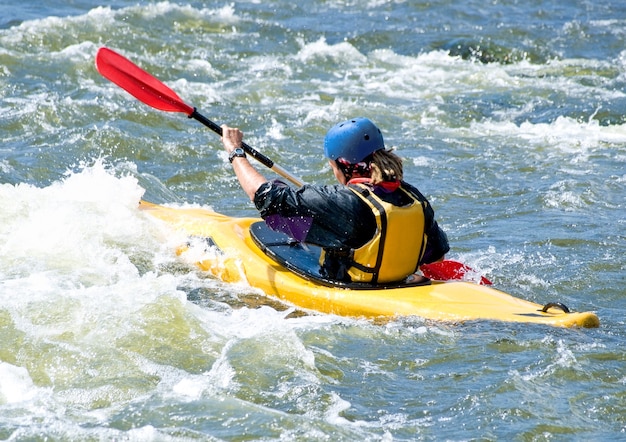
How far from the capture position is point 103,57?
20.9ft

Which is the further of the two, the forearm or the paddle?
the paddle

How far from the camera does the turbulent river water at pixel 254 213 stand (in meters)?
3.97

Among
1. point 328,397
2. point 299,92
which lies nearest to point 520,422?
point 328,397

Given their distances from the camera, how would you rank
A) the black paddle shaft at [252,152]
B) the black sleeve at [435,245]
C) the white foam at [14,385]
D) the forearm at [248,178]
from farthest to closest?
the black paddle shaft at [252,152] → the black sleeve at [435,245] → the forearm at [248,178] → the white foam at [14,385]

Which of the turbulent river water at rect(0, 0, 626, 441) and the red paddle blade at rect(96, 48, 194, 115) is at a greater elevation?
the red paddle blade at rect(96, 48, 194, 115)

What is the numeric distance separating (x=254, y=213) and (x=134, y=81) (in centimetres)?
156

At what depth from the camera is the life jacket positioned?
15.9 ft

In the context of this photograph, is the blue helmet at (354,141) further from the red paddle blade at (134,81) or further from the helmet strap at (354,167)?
the red paddle blade at (134,81)

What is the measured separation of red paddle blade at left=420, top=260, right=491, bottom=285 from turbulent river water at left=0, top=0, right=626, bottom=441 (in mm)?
480

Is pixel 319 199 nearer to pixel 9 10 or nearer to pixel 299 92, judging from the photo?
pixel 299 92

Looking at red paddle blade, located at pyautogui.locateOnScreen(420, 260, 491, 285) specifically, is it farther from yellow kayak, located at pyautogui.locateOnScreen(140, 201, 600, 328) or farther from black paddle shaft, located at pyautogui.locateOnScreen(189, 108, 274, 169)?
black paddle shaft, located at pyautogui.locateOnScreen(189, 108, 274, 169)

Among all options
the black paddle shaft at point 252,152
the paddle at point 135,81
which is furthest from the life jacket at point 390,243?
the paddle at point 135,81

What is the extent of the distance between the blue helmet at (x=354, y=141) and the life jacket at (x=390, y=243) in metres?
0.16

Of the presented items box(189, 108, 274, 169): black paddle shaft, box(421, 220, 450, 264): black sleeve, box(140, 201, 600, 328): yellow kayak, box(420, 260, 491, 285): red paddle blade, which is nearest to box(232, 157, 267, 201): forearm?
box(189, 108, 274, 169): black paddle shaft
